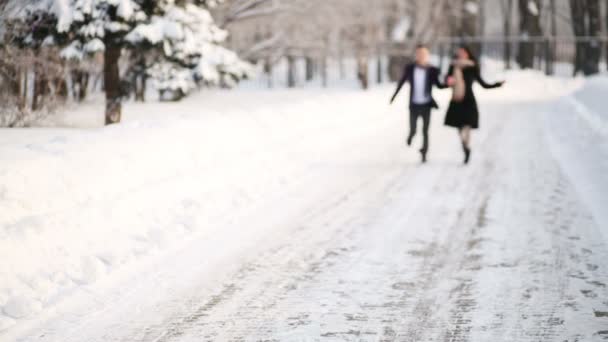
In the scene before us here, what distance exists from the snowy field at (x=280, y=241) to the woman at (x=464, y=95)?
60 cm

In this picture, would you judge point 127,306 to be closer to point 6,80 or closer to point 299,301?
point 299,301

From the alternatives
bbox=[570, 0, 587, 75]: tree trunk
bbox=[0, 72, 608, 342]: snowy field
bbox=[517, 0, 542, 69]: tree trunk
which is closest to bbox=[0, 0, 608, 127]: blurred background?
bbox=[570, 0, 587, 75]: tree trunk

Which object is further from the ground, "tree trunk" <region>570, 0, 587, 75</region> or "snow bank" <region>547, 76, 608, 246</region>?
"tree trunk" <region>570, 0, 587, 75</region>

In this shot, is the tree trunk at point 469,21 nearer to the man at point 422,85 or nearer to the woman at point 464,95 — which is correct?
the woman at point 464,95

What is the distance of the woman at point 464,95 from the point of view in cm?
1348

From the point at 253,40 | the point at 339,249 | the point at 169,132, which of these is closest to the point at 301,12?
the point at 253,40

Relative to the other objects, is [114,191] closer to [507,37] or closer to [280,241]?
[280,241]

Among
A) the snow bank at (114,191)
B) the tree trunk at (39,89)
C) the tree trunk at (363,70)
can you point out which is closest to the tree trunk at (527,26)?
the tree trunk at (363,70)

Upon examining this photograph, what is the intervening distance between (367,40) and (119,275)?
30.7m

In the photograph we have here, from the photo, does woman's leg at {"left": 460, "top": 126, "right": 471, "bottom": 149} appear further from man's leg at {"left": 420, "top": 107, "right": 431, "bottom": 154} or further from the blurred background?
the blurred background

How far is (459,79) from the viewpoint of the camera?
13.7m

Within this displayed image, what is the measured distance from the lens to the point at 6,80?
539 inches

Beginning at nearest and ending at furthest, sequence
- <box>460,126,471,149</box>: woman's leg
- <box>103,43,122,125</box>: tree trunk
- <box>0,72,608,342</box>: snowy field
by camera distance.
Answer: <box>0,72,608,342</box>: snowy field → <box>460,126,471,149</box>: woman's leg → <box>103,43,122,125</box>: tree trunk

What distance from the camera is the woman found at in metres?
13.5
